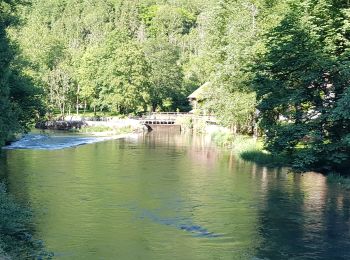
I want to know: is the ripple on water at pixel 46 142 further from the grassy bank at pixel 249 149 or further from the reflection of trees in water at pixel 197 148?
the grassy bank at pixel 249 149

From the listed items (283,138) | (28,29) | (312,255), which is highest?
(28,29)

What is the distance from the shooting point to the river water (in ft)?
74.3

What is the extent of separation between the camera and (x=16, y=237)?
23.0 metres

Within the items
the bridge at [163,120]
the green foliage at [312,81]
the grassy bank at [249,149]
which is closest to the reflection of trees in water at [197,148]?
the grassy bank at [249,149]

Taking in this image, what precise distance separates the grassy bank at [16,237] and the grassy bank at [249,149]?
26106 mm

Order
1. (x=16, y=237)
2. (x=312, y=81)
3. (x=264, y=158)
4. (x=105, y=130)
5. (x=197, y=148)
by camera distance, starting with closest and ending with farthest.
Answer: (x=16, y=237), (x=312, y=81), (x=264, y=158), (x=197, y=148), (x=105, y=130)

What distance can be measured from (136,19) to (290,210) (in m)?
175

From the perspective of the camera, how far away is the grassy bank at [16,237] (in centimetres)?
2077

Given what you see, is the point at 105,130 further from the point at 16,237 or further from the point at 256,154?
the point at 16,237

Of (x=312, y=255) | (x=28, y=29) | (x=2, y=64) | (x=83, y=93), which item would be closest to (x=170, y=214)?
(x=312, y=255)

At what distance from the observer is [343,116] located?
1358 inches

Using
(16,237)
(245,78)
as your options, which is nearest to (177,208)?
(16,237)

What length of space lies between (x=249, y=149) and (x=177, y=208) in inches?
925

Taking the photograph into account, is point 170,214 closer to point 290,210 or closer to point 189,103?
point 290,210
